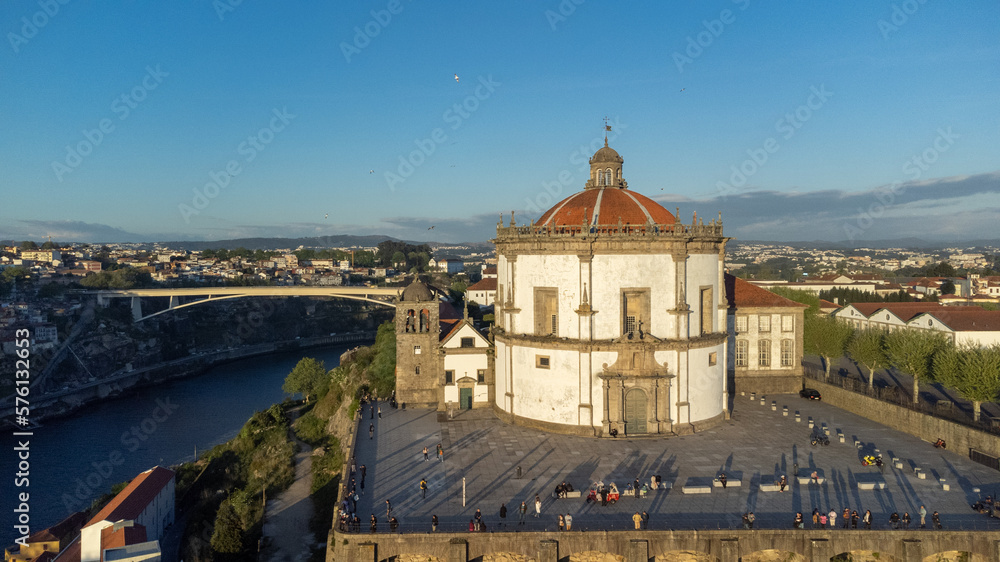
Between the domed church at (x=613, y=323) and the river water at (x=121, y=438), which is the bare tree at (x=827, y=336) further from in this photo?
the river water at (x=121, y=438)

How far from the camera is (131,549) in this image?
27125 mm

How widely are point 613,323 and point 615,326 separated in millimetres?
195

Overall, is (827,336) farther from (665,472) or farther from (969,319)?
(665,472)

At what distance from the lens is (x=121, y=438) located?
57.3 meters

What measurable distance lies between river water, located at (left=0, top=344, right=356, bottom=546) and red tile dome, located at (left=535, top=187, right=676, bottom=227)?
120 feet

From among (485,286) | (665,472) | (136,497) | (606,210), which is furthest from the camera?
(485,286)

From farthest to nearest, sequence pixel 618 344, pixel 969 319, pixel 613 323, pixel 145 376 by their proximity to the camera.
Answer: pixel 145 376, pixel 969 319, pixel 613 323, pixel 618 344

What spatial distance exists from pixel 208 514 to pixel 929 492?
37.8m

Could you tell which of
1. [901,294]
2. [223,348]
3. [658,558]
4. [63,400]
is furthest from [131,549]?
[901,294]

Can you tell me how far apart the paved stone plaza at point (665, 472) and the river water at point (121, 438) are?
23.8 meters

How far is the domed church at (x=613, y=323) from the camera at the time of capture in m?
34.1

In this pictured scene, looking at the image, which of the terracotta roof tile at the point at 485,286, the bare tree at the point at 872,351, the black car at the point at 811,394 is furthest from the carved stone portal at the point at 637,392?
the terracotta roof tile at the point at 485,286

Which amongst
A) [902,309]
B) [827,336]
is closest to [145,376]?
[827,336]

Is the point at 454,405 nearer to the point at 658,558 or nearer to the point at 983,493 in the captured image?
the point at 658,558
